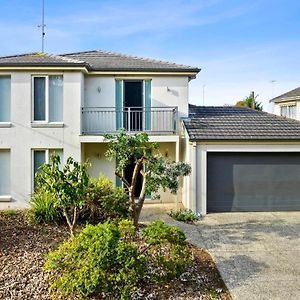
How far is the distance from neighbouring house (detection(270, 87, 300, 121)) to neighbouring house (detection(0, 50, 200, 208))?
11270mm

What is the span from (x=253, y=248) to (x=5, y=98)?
11972mm

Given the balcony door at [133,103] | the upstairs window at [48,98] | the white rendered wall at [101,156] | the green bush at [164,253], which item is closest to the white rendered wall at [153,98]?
the balcony door at [133,103]

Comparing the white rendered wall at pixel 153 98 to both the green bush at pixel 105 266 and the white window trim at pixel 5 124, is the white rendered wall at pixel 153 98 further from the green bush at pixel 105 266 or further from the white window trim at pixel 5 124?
the green bush at pixel 105 266

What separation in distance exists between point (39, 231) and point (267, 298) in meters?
6.79

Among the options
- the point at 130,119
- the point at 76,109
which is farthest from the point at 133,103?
the point at 76,109

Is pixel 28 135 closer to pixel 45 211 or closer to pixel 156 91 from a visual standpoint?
pixel 45 211

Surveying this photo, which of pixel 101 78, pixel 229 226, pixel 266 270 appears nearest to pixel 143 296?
pixel 266 270

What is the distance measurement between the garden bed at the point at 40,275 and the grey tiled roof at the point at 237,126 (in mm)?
6297

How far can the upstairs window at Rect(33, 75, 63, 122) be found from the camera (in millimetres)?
15758

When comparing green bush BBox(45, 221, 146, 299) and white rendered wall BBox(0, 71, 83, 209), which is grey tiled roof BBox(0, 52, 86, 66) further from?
green bush BBox(45, 221, 146, 299)

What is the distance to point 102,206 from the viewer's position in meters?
11.8

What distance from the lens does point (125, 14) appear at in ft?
56.2

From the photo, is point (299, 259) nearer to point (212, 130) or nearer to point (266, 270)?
point (266, 270)

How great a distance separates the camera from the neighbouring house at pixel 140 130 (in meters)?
15.0
